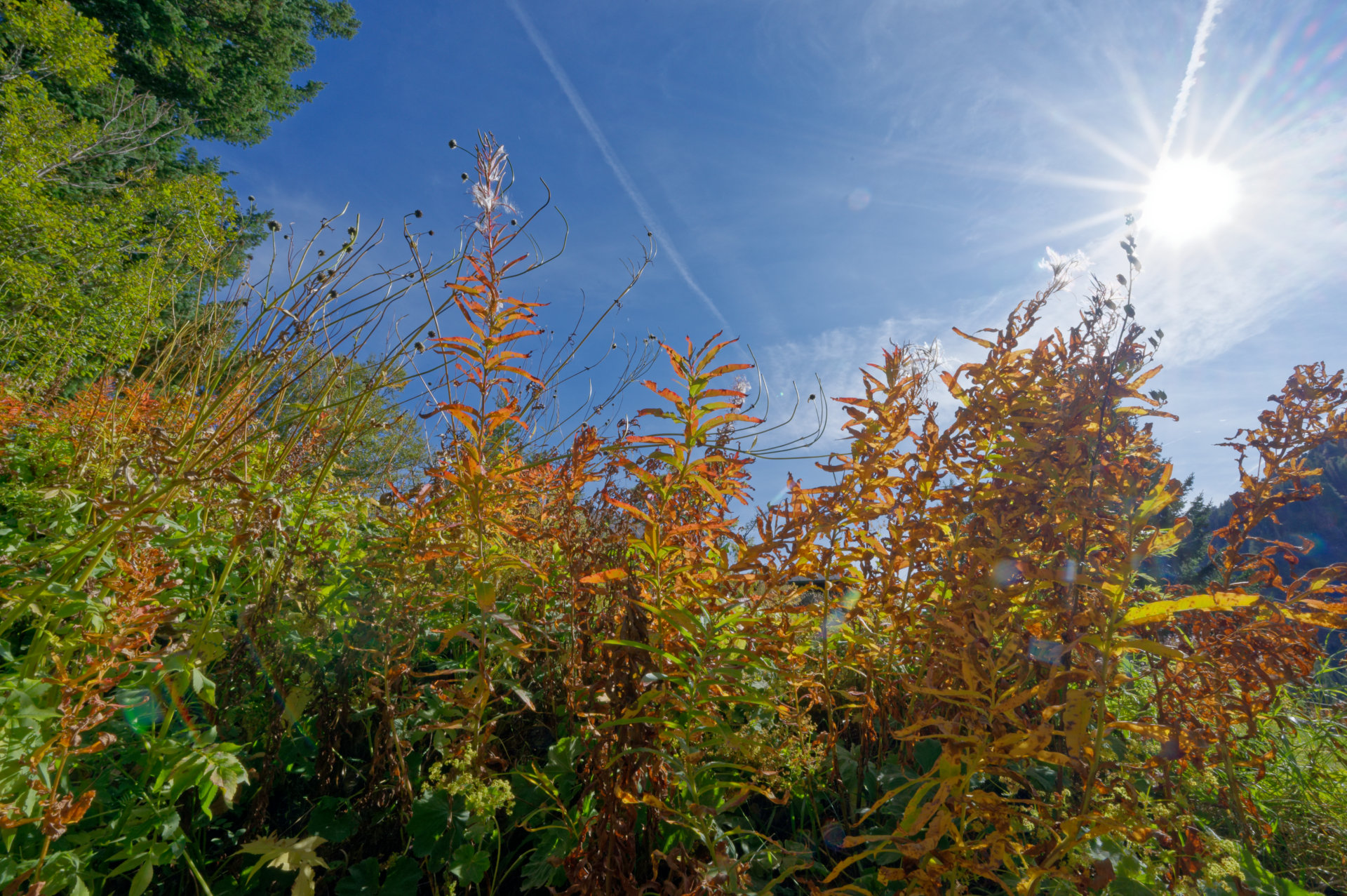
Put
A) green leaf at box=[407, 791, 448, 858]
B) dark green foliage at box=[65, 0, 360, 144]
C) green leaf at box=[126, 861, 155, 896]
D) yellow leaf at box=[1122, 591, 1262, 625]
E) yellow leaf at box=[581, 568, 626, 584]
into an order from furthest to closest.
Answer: dark green foliage at box=[65, 0, 360, 144]
green leaf at box=[407, 791, 448, 858]
yellow leaf at box=[581, 568, 626, 584]
green leaf at box=[126, 861, 155, 896]
yellow leaf at box=[1122, 591, 1262, 625]

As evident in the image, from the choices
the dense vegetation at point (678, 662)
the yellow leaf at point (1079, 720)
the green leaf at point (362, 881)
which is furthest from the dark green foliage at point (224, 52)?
the yellow leaf at point (1079, 720)

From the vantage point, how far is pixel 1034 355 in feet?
4.51

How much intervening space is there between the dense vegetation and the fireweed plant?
0.01 meters

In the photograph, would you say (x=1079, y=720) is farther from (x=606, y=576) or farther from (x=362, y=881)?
(x=362, y=881)

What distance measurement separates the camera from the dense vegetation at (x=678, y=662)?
1.03m

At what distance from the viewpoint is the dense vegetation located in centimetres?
103

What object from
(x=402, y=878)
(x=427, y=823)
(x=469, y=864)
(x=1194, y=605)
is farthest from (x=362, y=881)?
(x=1194, y=605)

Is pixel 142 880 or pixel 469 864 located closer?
pixel 142 880

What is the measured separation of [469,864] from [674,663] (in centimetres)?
58

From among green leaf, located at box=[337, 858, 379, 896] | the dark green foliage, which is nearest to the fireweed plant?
green leaf, located at box=[337, 858, 379, 896]

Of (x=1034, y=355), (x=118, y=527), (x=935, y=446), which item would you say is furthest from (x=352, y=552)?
(x=1034, y=355)

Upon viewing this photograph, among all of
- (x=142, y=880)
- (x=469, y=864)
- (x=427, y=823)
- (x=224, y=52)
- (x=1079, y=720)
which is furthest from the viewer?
(x=224, y=52)

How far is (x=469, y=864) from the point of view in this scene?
1178 millimetres

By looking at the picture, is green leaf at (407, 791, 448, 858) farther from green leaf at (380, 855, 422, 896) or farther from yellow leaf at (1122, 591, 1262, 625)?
yellow leaf at (1122, 591, 1262, 625)
